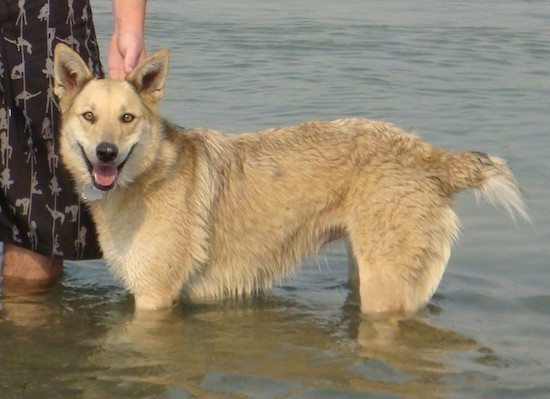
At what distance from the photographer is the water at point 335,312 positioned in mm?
5285

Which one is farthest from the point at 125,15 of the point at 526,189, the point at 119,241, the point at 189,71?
the point at 189,71

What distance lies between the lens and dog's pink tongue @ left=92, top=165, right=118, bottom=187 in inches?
219

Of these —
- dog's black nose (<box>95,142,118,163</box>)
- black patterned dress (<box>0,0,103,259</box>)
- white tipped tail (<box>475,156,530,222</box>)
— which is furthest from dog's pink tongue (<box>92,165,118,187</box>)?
white tipped tail (<box>475,156,530,222</box>)

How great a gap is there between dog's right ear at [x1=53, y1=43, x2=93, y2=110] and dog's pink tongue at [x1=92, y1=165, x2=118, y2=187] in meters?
0.43

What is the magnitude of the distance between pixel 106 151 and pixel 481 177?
2107mm

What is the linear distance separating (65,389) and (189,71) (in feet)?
24.7

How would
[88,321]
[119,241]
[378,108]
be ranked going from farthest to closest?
[378,108], [88,321], [119,241]

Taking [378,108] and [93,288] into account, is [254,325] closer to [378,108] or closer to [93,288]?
[93,288]

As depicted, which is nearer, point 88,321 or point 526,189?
point 88,321

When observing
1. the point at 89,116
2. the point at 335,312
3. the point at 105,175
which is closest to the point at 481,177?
the point at 335,312

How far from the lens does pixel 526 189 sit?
8273 mm

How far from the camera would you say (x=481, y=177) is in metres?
5.97

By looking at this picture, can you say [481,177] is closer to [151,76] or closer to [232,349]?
[232,349]

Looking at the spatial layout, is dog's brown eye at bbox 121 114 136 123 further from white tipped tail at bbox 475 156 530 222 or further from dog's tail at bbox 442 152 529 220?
→ white tipped tail at bbox 475 156 530 222
